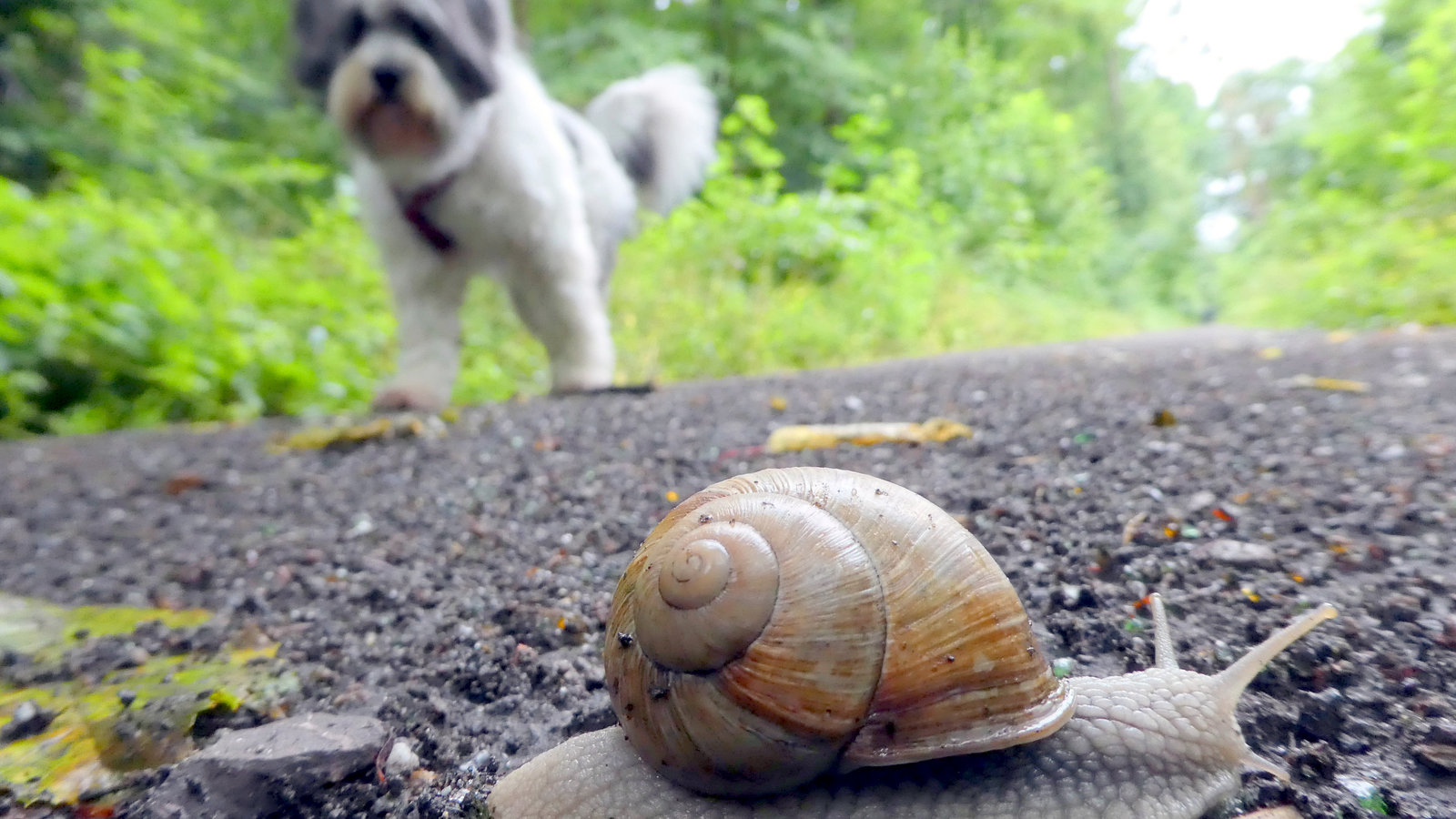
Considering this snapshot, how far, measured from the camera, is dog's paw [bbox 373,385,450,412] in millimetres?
4641

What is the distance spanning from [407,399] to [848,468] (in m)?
3.18

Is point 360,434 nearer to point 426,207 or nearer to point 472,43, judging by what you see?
point 426,207

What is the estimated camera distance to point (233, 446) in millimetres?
3793

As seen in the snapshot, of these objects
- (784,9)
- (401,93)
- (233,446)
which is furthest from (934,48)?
(233,446)

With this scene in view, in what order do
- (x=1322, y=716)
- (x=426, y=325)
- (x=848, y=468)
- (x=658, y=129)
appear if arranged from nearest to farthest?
(x=1322, y=716)
(x=848, y=468)
(x=426, y=325)
(x=658, y=129)

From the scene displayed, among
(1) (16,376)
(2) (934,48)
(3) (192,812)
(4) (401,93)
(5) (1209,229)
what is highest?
(2) (934,48)

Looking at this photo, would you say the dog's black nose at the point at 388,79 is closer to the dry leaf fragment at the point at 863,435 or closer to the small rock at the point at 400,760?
the dry leaf fragment at the point at 863,435

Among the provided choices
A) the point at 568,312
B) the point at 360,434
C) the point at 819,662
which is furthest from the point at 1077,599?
the point at 568,312

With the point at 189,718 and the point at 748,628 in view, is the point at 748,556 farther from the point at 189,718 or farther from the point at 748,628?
the point at 189,718

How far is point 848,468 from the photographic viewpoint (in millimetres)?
2387

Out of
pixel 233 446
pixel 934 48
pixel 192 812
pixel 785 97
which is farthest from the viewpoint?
pixel 934 48

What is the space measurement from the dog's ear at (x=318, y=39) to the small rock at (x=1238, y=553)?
412 cm

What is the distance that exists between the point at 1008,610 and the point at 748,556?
395mm

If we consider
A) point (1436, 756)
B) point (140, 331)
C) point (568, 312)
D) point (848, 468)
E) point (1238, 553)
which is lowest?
point (1436, 756)
